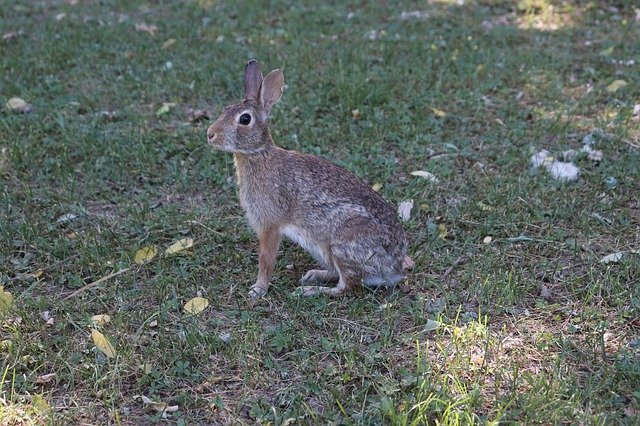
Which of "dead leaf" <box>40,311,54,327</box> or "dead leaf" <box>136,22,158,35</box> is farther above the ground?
"dead leaf" <box>40,311,54,327</box>

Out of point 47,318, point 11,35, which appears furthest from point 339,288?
point 11,35

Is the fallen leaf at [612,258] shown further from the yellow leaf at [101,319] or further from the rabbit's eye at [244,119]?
the yellow leaf at [101,319]

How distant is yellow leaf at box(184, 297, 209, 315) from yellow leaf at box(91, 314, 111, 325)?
42cm

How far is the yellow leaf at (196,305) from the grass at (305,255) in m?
0.07

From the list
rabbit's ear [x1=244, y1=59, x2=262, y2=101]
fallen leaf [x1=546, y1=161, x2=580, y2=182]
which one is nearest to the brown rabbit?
rabbit's ear [x1=244, y1=59, x2=262, y2=101]

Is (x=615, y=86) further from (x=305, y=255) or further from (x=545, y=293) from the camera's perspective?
(x=305, y=255)

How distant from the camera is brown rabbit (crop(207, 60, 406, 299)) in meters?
4.18

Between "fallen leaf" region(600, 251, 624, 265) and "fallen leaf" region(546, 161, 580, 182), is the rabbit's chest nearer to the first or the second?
"fallen leaf" region(600, 251, 624, 265)

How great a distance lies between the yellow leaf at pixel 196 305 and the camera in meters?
4.05

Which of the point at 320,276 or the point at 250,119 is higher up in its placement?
the point at 250,119

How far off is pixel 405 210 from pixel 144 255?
1.80 metres

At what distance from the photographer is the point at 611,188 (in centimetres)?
531

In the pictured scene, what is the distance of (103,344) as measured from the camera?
364cm

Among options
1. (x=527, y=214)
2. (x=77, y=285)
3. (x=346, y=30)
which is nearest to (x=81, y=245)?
(x=77, y=285)
